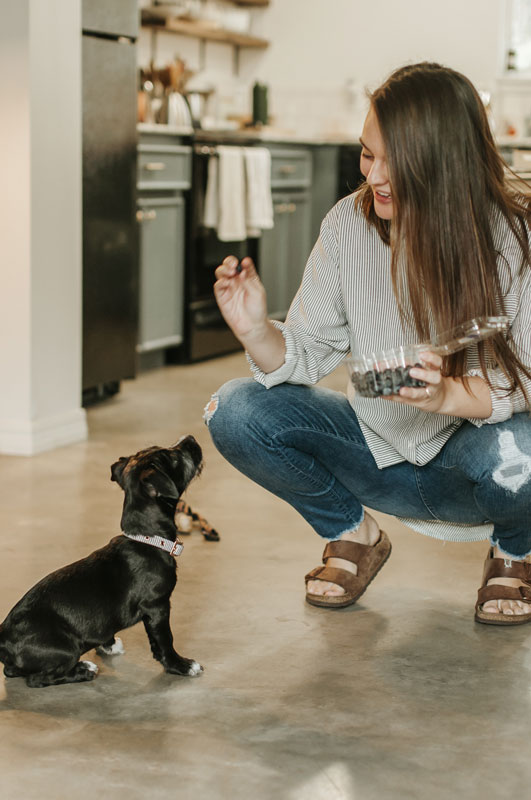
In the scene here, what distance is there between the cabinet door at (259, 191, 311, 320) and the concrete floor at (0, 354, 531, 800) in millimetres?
3368

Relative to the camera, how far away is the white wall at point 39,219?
3275 millimetres

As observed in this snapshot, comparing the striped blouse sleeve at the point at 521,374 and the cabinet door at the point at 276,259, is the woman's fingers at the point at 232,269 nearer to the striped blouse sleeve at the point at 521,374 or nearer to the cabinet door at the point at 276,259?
the striped blouse sleeve at the point at 521,374

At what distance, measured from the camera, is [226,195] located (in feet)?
16.8

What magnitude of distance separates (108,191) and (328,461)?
7.27ft

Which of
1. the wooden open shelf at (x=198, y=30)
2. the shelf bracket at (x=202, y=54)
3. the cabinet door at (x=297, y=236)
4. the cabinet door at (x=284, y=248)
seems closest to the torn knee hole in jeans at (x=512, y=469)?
the cabinet door at (x=284, y=248)

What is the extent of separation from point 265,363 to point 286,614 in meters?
0.49

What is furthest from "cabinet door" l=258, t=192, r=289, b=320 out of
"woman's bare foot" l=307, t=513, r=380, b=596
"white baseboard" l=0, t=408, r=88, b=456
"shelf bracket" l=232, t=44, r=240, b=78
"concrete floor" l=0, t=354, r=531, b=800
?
"woman's bare foot" l=307, t=513, r=380, b=596

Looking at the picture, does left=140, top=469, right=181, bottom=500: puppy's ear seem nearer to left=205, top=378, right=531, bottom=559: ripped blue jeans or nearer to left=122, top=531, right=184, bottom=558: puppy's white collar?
left=122, top=531, right=184, bottom=558: puppy's white collar

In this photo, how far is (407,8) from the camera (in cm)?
709

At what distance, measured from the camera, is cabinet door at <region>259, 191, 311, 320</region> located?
5.96m

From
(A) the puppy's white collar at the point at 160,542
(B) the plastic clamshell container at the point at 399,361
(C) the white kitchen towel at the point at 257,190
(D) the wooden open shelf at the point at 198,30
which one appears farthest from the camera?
(D) the wooden open shelf at the point at 198,30

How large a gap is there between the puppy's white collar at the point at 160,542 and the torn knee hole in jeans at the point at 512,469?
562 millimetres

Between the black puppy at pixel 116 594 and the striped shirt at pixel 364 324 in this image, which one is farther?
the striped shirt at pixel 364 324

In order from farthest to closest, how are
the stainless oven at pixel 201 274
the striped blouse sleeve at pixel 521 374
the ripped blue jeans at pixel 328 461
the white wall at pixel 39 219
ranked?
the stainless oven at pixel 201 274 → the white wall at pixel 39 219 → the ripped blue jeans at pixel 328 461 → the striped blouse sleeve at pixel 521 374
